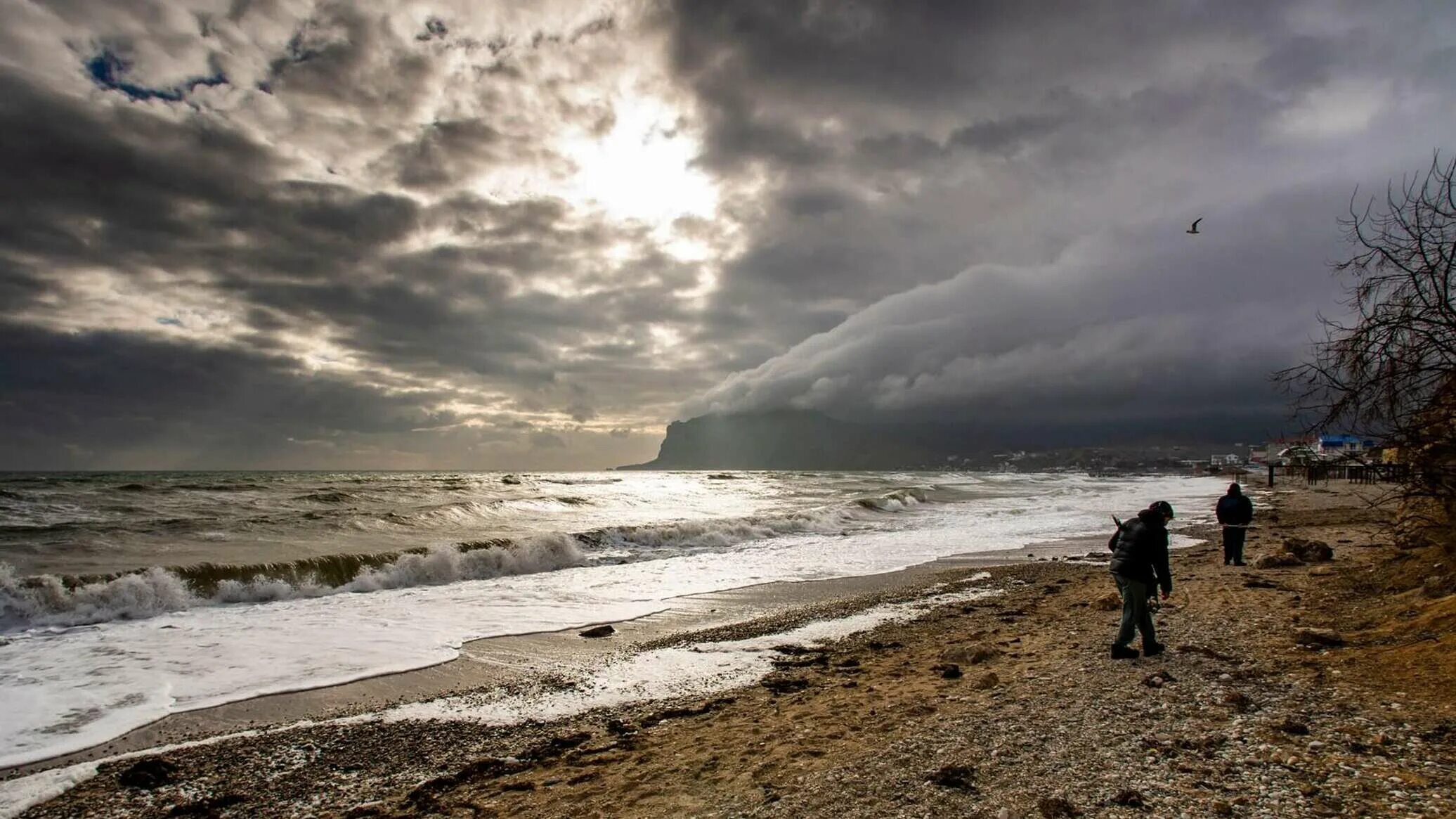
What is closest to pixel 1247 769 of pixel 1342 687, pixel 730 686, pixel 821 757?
pixel 1342 687

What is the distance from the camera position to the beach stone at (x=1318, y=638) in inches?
285

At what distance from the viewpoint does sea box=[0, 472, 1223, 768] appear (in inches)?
350

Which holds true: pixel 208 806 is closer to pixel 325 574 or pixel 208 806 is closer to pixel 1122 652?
pixel 1122 652

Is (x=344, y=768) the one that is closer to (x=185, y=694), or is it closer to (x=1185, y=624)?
(x=185, y=694)

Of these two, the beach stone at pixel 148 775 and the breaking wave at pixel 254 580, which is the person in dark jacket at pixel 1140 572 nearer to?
the beach stone at pixel 148 775

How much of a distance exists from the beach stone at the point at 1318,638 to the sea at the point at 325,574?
9656 mm

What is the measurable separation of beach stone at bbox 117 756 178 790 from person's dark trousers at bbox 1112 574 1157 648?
9606mm

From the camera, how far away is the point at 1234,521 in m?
14.4

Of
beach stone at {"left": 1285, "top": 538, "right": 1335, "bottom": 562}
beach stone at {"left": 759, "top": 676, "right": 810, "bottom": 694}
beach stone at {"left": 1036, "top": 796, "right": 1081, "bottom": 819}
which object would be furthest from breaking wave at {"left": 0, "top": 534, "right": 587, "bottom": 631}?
beach stone at {"left": 1285, "top": 538, "right": 1335, "bottom": 562}

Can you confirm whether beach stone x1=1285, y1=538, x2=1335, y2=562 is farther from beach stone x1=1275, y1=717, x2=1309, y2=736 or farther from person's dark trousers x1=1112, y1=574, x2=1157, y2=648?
beach stone x1=1275, y1=717, x2=1309, y2=736

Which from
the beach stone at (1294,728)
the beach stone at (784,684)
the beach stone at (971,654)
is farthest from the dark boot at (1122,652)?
the beach stone at (784,684)

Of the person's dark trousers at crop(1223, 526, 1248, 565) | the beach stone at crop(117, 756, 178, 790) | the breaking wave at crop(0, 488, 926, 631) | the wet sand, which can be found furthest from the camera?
the person's dark trousers at crop(1223, 526, 1248, 565)

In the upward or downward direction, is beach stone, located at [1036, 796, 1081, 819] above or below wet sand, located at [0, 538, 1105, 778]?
above

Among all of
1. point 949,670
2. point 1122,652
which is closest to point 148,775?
point 949,670
